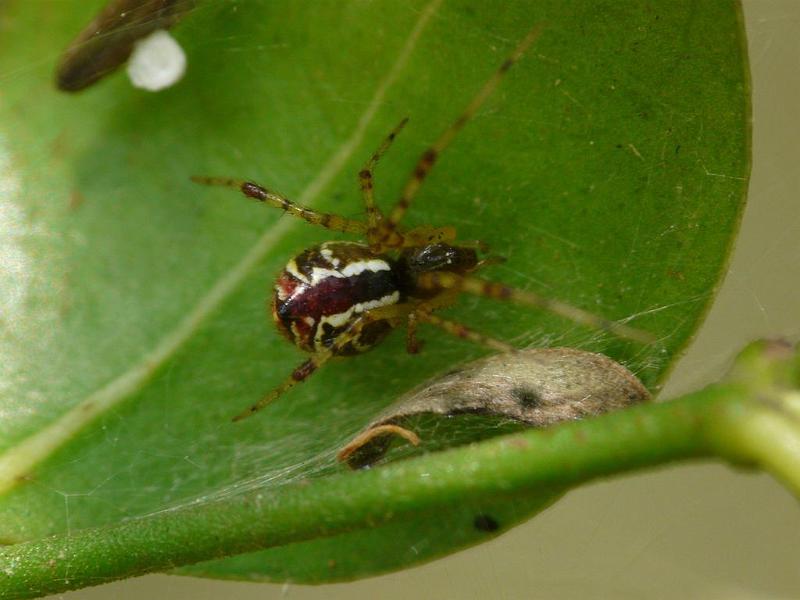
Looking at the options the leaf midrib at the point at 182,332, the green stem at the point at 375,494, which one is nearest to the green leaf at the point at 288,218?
the leaf midrib at the point at 182,332

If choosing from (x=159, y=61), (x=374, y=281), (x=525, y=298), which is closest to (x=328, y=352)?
(x=374, y=281)

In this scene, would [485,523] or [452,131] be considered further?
[452,131]

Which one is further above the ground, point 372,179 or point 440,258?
point 372,179

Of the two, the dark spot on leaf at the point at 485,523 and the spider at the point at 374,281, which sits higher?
the spider at the point at 374,281

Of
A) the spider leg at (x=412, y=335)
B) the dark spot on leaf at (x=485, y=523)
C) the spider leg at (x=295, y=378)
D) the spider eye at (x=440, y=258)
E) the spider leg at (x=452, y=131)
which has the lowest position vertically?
the dark spot on leaf at (x=485, y=523)

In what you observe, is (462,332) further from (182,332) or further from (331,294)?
(182,332)

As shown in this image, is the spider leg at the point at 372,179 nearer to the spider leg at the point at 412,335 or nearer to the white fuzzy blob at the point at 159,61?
the spider leg at the point at 412,335
